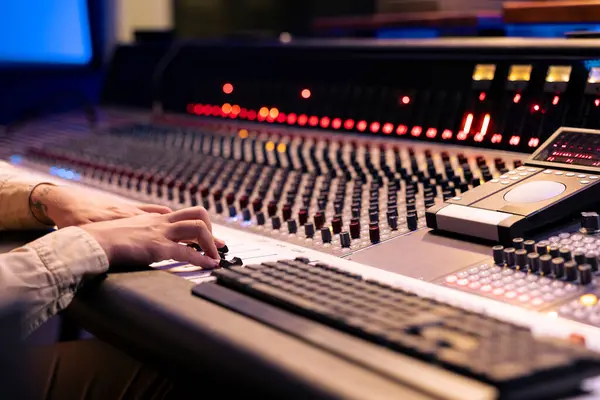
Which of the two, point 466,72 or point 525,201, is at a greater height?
point 466,72

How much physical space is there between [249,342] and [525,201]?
61cm

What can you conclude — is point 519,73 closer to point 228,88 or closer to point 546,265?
point 546,265

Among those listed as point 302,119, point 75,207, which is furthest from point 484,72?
point 75,207

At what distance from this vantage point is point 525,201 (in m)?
1.25

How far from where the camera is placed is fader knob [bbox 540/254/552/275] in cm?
103

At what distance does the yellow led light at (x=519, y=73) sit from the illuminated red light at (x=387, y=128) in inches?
13.8

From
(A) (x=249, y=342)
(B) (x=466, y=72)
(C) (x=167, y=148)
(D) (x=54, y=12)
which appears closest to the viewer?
(A) (x=249, y=342)

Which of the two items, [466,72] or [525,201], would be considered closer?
[525,201]

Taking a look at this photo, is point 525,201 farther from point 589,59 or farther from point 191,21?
point 191,21

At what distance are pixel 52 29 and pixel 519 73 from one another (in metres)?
1.97

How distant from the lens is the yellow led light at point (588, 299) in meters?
0.94

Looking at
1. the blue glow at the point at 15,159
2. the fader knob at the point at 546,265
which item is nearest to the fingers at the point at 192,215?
the fader knob at the point at 546,265

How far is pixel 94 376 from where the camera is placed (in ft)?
5.27

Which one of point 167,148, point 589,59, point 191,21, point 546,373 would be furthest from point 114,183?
point 191,21
